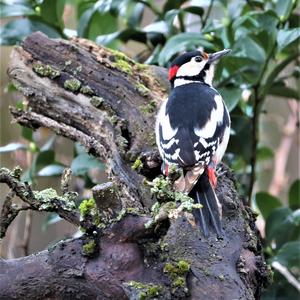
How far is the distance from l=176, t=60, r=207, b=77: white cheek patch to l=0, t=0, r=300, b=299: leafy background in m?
0.07

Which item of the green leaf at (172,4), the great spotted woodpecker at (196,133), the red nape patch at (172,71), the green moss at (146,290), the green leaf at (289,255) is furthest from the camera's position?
the green leaf at (172,4)

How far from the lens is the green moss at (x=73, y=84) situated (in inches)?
102

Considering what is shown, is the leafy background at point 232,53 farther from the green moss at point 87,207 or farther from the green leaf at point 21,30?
the green moss at point 87,207

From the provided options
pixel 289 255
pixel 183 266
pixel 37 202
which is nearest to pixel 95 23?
pixel 289 255

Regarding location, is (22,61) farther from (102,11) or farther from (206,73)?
(206,73)

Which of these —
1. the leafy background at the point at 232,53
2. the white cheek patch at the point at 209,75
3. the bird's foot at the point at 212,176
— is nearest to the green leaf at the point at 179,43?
the leafy background at the point at 232,53

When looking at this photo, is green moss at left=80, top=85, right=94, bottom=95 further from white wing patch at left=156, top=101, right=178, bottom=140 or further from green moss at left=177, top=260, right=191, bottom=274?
green moss at left=177, top=260, right=191, bottom=274

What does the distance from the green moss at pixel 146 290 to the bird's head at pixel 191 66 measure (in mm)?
1352

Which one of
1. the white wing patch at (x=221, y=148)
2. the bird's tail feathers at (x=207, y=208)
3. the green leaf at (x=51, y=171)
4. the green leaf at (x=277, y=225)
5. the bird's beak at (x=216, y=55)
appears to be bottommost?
the green leaf at (x=277, y=225)

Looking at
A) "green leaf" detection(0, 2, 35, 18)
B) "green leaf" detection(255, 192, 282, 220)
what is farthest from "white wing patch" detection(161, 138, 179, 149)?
"green leaf" detection(0, 2, 35, 18)

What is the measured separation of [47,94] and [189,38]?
1.96 feet

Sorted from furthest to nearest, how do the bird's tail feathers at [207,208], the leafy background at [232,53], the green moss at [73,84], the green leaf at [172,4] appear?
the green leaf at [172,4] → the leafy background at [232,53] → the green moss at [73,84] → the bird's tail feathers at [207,208]

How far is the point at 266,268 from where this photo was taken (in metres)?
1.82

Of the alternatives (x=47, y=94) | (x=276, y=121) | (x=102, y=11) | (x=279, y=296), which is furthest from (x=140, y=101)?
(x=276, y=121)
